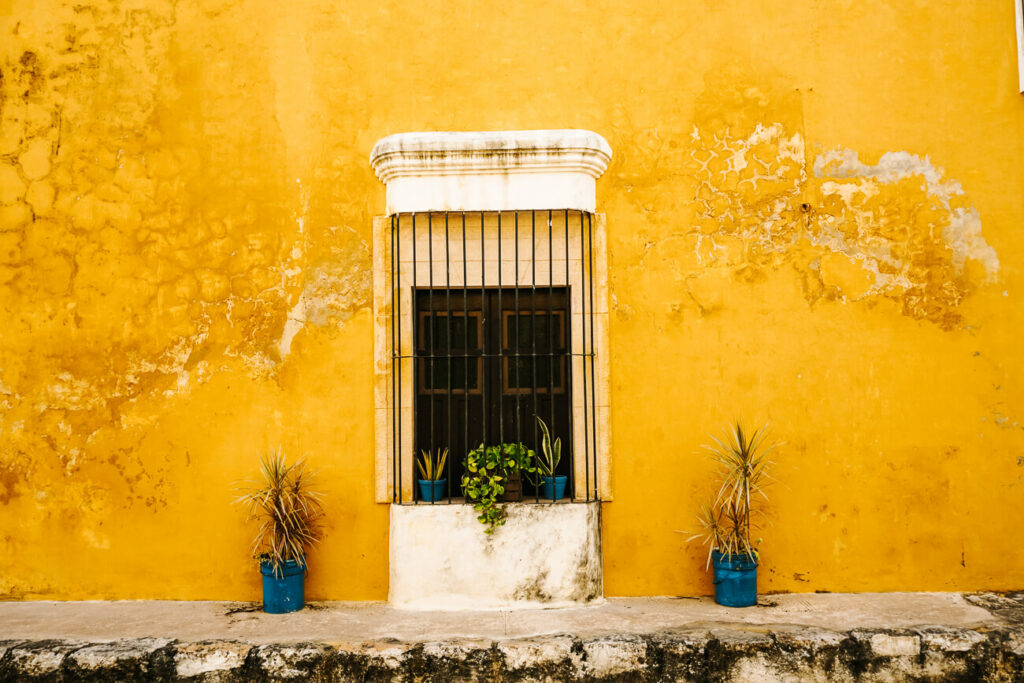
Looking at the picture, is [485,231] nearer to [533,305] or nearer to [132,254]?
[533,305]

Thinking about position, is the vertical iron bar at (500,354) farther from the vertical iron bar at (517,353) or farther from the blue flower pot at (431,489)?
the blue flower pot at (431,489)

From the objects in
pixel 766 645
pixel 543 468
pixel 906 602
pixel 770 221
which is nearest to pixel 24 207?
pixel 543 468

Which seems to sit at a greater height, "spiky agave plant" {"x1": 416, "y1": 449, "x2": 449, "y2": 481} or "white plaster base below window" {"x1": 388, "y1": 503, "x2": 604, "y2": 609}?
"spiky agave plant" {"x1": 416, "y1": 449, "x2": 449, "y2": 481}

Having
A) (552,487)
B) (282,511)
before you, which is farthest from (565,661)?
(282,511)

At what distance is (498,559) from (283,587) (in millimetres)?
1243

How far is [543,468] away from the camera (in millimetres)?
4875

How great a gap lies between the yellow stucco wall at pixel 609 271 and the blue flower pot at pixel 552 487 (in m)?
0.31

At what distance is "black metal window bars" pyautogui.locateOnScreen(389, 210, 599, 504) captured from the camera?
193 inches

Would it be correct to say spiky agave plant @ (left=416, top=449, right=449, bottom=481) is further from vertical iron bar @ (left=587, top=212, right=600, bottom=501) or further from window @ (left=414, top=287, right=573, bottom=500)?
vertical iron bar @ (left=587, top=212, right=600, bottom=501)

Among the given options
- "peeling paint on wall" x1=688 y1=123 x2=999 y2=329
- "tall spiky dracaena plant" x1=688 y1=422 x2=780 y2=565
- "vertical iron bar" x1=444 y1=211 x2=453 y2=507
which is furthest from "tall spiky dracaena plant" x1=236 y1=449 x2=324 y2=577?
→ "peeling paint on wall" x1=688 y1=123 x2=999 y2=329

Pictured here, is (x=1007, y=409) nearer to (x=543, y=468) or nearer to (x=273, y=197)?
(x=543, y=468)

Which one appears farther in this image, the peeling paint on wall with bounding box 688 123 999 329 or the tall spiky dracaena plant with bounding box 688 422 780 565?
the peeling paint on wall with bounding box 688 123 999 329

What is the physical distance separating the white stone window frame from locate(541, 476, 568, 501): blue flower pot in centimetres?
12

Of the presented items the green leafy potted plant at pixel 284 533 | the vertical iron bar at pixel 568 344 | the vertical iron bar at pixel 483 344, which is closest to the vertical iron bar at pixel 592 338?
the vertical iron bar at pixel 568 344
